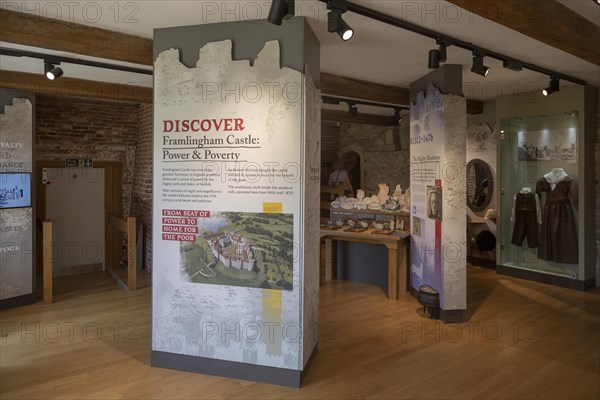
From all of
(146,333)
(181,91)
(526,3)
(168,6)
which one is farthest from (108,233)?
(526,3)

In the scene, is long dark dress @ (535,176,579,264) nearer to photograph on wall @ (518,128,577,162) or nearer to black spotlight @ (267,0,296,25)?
photograph on wall @ (518,128,577,162)

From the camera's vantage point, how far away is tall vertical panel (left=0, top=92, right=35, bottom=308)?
18.2ft

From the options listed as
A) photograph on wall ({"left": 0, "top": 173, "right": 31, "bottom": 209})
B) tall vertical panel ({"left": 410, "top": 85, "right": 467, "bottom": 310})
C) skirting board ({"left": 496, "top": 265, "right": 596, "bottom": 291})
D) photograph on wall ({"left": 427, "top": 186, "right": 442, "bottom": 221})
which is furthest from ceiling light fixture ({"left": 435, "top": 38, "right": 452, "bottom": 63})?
photograph on wall ({"left": 0, "top": 173, "right": 31, "bottom": 209})

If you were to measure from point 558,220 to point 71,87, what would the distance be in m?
7.02

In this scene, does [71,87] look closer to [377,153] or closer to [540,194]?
[377,153]

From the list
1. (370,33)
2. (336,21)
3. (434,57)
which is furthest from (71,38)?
(434,57)

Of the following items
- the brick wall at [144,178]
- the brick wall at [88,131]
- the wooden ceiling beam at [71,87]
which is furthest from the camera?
the brick wall at [144,178]

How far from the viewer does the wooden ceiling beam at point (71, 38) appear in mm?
3363

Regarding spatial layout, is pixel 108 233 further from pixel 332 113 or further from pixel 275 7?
pixel 275 7

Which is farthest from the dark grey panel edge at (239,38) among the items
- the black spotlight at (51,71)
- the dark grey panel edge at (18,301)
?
the dark grey panel edge at (18,301)

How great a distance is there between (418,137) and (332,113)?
297cm

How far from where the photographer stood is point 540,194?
700 centimetres

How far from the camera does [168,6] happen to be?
10.7 ft

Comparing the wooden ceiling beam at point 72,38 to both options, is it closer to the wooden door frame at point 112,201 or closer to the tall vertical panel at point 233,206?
the tall vertical panel at point 233,206
